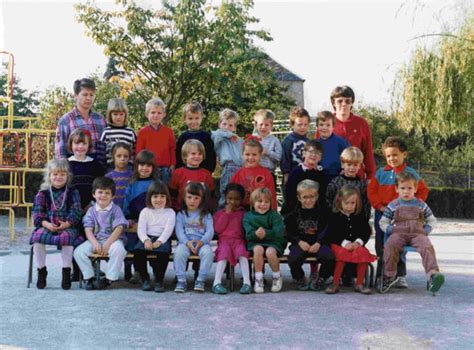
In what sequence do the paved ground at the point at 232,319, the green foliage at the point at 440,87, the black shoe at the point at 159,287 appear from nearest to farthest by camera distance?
the paved ground at the point at 232,319
the black shoe at the point at 159,287
the green foliage at the point at 440,87

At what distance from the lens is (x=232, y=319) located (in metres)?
5.27

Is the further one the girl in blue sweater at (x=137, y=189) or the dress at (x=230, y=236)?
the girl in blue sweater at (x=137, y=189)

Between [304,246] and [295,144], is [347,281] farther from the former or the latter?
[295,144]

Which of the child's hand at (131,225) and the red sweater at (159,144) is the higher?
the red sweater at (159,144)

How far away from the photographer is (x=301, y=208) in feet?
22.1

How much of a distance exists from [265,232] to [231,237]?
12.2 inches

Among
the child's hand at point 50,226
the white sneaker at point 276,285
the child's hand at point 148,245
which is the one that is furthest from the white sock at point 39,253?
the white sneaker at point 276,285

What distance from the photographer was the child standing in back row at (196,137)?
7113 millimetres

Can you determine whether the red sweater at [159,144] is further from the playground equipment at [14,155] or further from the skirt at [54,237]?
the playground equipment at [14,155]

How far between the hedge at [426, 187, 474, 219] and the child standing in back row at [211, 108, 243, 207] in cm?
1442

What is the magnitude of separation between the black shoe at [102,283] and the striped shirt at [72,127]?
123 cm

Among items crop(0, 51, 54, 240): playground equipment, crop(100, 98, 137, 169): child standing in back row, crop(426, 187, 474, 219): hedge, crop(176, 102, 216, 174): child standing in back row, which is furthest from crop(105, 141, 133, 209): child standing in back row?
crop(426, 187, 474, 219): hedge

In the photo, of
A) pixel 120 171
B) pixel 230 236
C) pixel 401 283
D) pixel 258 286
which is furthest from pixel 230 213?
pixel 401 283

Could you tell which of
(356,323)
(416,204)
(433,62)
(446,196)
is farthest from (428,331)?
(446,196)
